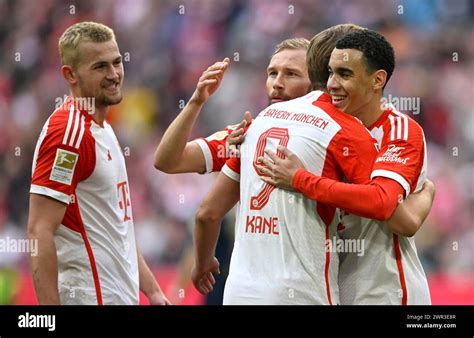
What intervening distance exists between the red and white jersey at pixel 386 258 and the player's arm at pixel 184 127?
75 cm

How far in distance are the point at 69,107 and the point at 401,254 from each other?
166 cm

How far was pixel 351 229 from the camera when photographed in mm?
3936

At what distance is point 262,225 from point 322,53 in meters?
0.78

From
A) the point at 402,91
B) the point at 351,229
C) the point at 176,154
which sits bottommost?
the point at 351,229

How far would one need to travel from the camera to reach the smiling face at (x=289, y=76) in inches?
168

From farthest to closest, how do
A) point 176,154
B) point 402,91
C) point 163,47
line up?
point 163,47 < point 402,91 < point 176,154

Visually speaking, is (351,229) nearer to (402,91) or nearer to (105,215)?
(105,215)

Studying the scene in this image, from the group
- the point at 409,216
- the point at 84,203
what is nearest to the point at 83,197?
the point at 84,203

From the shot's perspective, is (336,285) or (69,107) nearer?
(336,285)

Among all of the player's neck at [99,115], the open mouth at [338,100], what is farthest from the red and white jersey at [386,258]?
the player's neck at [99,115]

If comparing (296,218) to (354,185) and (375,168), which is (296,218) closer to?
(354,185)

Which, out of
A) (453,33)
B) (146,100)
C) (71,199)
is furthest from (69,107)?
(453,33)

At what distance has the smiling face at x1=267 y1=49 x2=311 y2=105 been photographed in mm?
4277

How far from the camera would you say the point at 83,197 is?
4.36m
